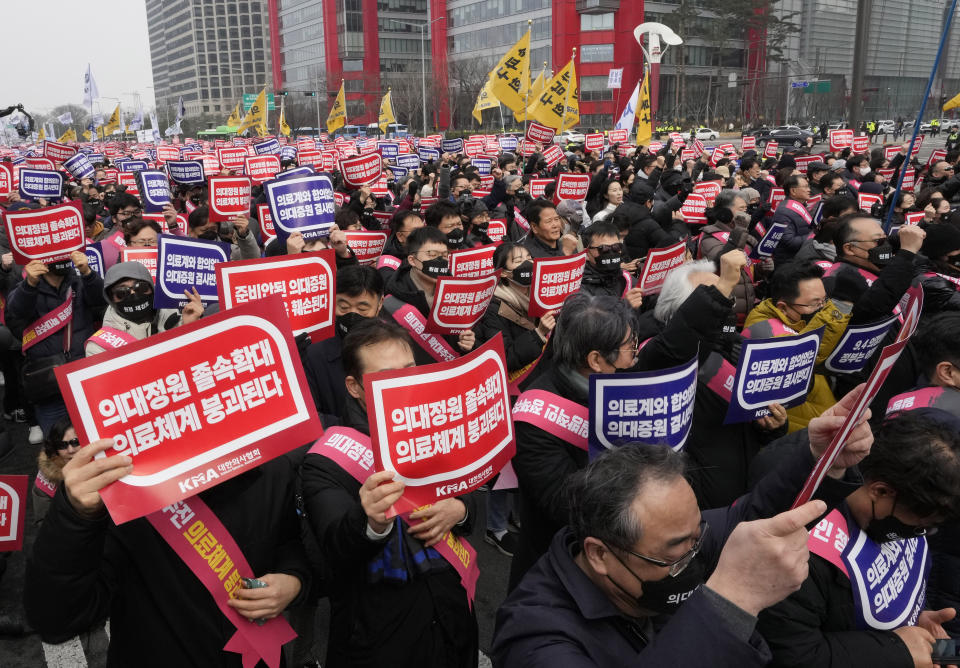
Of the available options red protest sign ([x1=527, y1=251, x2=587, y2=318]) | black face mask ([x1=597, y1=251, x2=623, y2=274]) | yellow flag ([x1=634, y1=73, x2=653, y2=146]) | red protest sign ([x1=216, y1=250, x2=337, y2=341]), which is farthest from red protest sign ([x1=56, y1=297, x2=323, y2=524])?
yellow flag ([x1=634, y1=73, x2=653, y2=146])

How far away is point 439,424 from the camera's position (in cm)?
213

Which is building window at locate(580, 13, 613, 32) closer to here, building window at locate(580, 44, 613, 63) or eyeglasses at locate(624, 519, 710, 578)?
building window at locate(580, 44, 613, 63)

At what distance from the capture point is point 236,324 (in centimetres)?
204

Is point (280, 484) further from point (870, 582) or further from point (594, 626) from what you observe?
point (870, 582)

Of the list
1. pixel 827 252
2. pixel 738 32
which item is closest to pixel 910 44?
pixel 738 32

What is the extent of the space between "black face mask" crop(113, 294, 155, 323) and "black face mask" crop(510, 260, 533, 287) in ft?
7.46

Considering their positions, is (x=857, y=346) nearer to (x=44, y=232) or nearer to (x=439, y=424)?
(x=439, y=424)

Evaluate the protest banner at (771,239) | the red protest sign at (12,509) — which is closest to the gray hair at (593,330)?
the red protest sign at (12,509)

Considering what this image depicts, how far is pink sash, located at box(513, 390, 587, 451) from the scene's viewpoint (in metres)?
2.74

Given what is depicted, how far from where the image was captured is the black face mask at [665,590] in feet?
5.57

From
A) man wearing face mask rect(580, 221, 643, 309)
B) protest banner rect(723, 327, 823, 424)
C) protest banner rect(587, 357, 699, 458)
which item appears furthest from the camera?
man wearing face mask rect(580, 221, 643, 309)

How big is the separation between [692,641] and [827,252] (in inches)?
214

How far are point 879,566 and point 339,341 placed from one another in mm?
2782

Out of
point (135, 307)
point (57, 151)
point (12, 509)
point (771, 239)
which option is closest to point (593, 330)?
point (135, 307)
